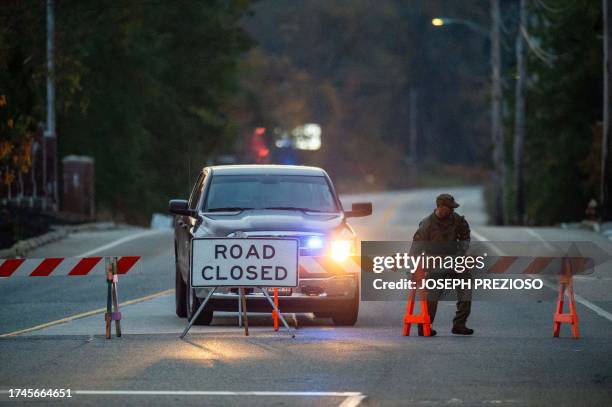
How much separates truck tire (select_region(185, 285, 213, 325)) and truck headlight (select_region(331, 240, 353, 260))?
1549 mm

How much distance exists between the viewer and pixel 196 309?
17125mm

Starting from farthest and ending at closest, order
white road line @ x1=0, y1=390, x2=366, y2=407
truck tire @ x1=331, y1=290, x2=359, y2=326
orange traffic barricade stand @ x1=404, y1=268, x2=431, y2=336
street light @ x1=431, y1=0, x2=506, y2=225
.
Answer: street light @ x1=431, y1=0, x2=506, y2=225 < truck tire @ x1=331, y1=290, x2=359, y2=326 < orange traffic barricade stand @ x1=404, y1=268, x2=431, y2=336 < white road line @ x1=0, y1=390, x2=366, y2=407

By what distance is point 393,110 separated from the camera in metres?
140

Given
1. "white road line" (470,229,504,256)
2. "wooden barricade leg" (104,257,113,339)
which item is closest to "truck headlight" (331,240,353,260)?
"wooden barricade leg" (104,257,113,339)

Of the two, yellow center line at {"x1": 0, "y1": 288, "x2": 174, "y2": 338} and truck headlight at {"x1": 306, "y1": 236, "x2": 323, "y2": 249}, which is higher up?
truck headlight at {"x1": 306, "y1": 236, "x2": 323, "y2": 249}

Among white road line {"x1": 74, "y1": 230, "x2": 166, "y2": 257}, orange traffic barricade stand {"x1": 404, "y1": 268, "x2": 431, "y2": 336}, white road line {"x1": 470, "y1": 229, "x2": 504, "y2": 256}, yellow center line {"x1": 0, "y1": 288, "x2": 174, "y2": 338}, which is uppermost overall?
orange traffic barricade stand {"x1": 404, "y1": 268, "x2": 431, "y2": 336}

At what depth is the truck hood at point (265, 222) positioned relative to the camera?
16.9m

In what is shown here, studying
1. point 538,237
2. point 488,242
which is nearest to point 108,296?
point 488,242

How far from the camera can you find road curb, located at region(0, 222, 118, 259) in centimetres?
2990

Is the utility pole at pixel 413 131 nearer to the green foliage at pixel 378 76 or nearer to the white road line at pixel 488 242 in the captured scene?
the green foliage at pixel 378 76

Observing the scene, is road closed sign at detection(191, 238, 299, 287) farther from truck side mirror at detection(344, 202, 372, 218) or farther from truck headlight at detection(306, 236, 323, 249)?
truck side mirror at detection(344, 202, 372, 218)

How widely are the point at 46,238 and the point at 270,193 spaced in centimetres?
1734

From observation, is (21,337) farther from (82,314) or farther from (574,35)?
(574,35)

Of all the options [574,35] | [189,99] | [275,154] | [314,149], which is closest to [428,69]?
[314,149]
